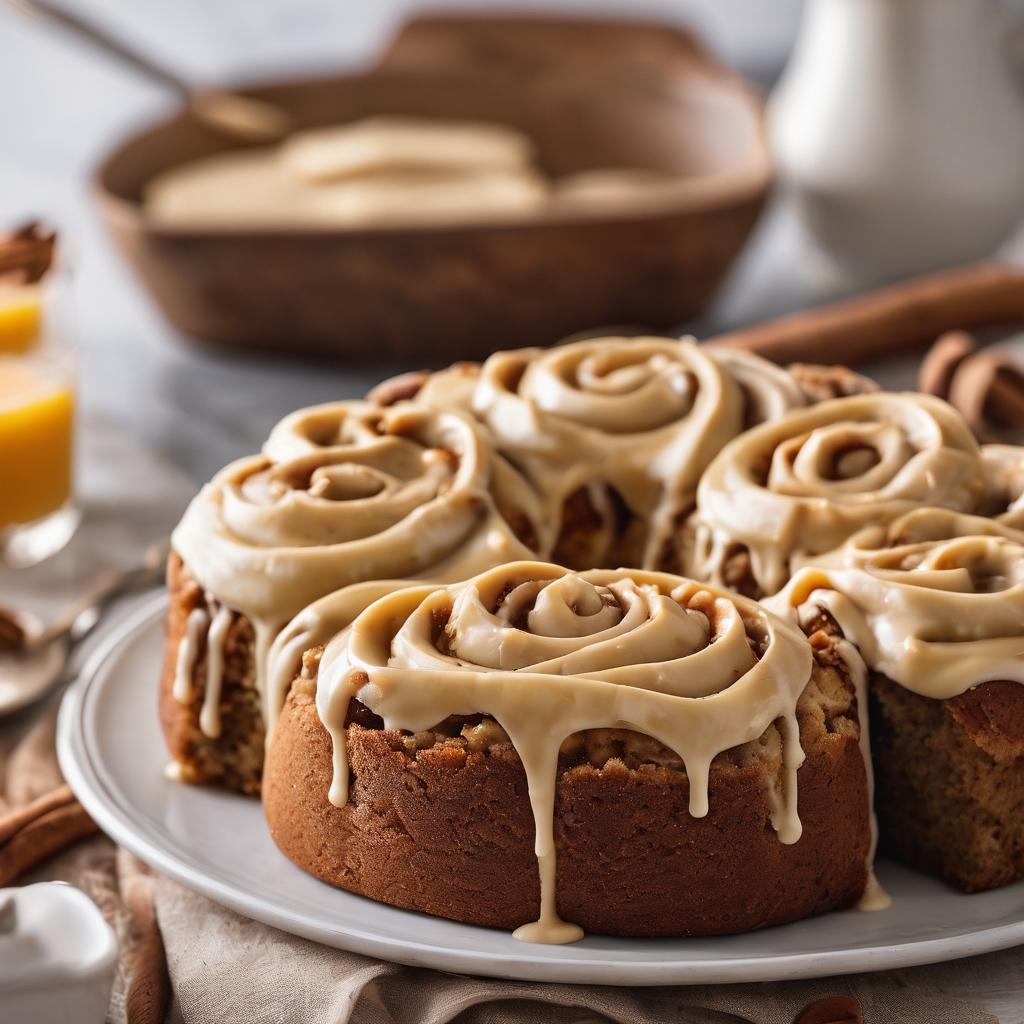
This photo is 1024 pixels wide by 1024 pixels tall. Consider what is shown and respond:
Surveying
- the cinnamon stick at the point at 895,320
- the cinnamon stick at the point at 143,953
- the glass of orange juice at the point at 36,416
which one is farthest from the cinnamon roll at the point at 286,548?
the cinnamon stick at the point at 895,320

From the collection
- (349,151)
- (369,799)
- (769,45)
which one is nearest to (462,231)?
(349,151)

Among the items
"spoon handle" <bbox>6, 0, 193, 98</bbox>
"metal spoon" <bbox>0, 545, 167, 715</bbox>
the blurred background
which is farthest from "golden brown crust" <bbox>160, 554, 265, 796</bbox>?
"spoon handle" <bbox>6, 0, 193, 98</bbox>

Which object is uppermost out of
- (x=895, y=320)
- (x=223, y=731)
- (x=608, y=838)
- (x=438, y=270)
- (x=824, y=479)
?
(x=824, y=479)

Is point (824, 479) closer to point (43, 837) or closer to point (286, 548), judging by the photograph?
point (286, 548)

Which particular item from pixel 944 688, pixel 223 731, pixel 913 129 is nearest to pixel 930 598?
A: pixel 944 688

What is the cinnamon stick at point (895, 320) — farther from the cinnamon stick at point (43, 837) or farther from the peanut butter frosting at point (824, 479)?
the cinnamon stick at point (43, 837)
